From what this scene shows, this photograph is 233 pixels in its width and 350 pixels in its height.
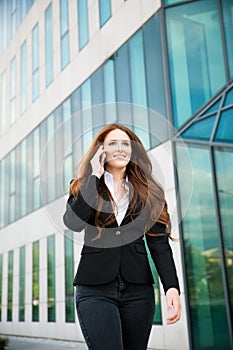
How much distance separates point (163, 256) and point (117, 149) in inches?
25.1

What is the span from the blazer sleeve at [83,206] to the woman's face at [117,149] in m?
0.14

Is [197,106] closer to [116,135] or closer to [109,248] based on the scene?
[116,135]

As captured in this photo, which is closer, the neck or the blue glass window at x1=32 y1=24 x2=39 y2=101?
the neck

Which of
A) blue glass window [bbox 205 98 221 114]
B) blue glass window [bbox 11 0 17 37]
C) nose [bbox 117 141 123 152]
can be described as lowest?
nose [bbox 117 141 123 152]

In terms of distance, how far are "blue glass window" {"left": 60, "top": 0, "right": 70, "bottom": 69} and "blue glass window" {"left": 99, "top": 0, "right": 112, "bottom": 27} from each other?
2259 mm

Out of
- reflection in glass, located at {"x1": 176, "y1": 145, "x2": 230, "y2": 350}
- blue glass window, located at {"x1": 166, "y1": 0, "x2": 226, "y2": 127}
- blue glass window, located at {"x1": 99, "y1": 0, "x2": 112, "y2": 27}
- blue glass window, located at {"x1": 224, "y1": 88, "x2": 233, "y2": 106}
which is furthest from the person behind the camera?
blue glass window, located at {"x1": 99, "y1": 0, "x2": 112, "y2": 27}

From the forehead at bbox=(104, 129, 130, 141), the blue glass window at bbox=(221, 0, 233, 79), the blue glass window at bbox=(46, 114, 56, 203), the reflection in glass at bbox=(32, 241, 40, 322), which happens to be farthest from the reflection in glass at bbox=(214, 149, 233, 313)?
the reflection in glass at bbox=(32, 241, 40, 322)

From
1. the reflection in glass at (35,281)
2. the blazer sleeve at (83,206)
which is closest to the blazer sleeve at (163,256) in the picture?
the blazer sleeve at (83,206)

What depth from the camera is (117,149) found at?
2479 mm

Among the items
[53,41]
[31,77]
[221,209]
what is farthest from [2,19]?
[221,209]

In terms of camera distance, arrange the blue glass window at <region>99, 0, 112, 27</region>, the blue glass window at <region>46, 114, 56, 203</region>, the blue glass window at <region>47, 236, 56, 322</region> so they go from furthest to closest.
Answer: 1. the blue glass window at <region>47, 236, 56, 322</region>
2. the blue glass window at <region>99, 0, 112, 27</region>
3. the blue glass window at <region>46, 114, 56, 203</region>

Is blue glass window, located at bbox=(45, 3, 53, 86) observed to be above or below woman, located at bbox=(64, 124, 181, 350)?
above

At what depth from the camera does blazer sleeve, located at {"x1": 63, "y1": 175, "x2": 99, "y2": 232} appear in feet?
7.86

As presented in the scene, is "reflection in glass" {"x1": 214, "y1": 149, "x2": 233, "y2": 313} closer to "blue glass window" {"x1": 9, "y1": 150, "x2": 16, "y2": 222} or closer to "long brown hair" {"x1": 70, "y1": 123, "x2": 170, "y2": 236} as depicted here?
"long brown hair" {"x1": 70, "y1": 123, "x2": 170, "y2": 236}
